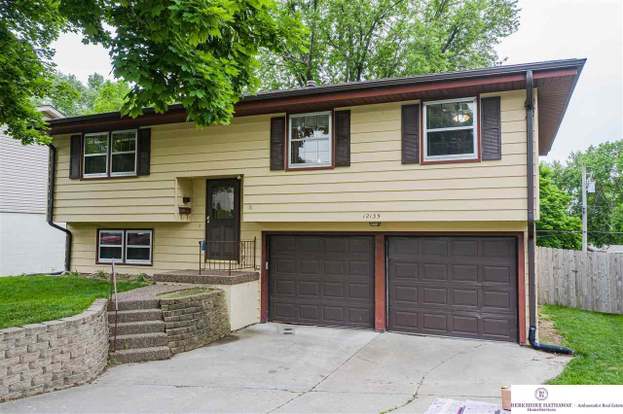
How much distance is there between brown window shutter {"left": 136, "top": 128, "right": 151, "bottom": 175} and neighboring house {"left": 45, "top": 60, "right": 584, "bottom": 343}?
4cm

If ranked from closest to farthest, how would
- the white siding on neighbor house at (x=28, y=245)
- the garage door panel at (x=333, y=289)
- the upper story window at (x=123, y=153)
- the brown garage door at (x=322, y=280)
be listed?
the brown garage door at (x=322, y=280) → the garage door panel at (x=333, y=289) → the upper story window at (x=123, y=153) → the white siding on neighbor house at (x=28, y=245)

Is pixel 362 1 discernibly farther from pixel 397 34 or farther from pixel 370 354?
pixel 370 354

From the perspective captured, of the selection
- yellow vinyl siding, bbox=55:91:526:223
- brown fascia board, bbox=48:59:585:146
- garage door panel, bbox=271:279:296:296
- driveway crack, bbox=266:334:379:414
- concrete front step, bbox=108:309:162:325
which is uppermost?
brown fascia board, bbox=48:59:585:146

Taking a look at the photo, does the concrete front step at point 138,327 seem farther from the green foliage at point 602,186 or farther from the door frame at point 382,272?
the green foliage at point 602,186

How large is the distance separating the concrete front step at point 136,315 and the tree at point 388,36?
13980 mm

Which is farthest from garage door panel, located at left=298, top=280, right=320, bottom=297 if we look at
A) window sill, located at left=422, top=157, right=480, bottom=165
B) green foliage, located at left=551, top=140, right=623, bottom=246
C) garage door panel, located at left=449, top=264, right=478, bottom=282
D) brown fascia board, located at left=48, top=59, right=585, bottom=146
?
green foliage, located at left=551, top=140, right=623, bottom=246

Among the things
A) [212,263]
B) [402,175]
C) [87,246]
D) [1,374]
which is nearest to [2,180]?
[87,246]

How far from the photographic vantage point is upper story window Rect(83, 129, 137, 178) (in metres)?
10.6

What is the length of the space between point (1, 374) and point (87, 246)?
723 centimetres

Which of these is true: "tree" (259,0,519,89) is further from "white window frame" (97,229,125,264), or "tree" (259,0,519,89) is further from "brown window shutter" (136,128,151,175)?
"white window frame" (97,229,125,264)

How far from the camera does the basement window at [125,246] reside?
10.8 metres

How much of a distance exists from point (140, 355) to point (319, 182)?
14.7 feet

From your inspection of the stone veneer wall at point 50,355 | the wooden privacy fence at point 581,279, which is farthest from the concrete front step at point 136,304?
the wooden privacy fence at point 581,279

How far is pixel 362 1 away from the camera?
18.1 meters
